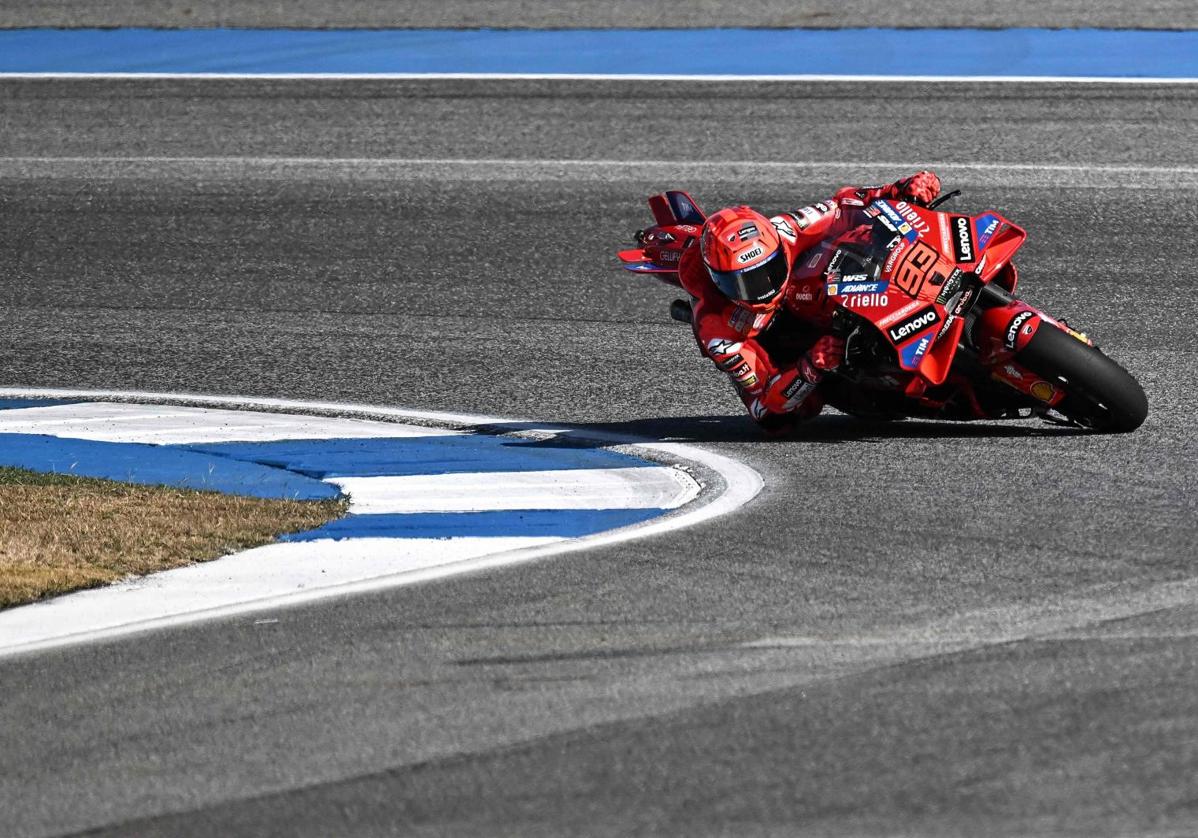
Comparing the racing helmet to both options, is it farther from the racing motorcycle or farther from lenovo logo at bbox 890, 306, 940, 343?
lenovo logo at bbox 890, 306, 940, 343

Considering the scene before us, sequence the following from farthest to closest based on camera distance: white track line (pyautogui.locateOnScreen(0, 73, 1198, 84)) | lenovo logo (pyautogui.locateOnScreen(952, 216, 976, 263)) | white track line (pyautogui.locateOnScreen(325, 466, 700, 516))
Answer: white track line (pyautogui.locateOnScreen(0, 73, 1198, 84)) → lenovo logo (pyautogui.locateOnScreen(952, 216, 976, 263)) → white track line (pyautogui.locateOnScreen(325, 466, 700, 516))

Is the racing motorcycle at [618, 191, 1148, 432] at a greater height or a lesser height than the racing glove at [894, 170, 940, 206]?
lesser

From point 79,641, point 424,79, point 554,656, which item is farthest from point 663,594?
point 424,79

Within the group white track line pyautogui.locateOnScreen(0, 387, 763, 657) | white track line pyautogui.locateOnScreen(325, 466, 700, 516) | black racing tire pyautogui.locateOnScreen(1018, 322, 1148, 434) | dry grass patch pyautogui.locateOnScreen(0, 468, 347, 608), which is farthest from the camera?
black racing tire pyautogui.locateOnScreen(1018, 322, 1148, 434)

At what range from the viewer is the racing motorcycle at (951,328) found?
848 centimetres

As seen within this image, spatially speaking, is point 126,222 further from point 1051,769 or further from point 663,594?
point 1051,769

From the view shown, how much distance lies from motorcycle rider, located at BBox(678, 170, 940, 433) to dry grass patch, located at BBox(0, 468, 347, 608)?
206 centimetres

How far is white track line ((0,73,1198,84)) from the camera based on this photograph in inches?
671

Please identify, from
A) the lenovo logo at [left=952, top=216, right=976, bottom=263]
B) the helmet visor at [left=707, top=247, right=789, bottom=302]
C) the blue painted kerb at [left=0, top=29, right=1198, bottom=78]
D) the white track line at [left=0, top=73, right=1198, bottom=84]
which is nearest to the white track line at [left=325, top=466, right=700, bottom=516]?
the helmet visor at [left=707, top=247, right=789, bottom=302]

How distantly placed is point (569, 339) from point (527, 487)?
3.26 m

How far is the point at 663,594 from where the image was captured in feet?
20.4

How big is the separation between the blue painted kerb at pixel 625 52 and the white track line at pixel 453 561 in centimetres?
859

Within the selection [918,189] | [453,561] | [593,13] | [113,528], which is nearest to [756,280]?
[918,189]

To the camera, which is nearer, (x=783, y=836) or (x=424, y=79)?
(x=783, y=836)
